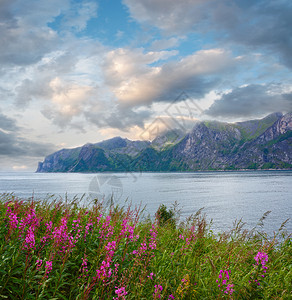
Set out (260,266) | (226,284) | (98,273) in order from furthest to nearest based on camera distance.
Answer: (260,266), (226,284), (98,273)

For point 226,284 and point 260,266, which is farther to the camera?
point 260,266

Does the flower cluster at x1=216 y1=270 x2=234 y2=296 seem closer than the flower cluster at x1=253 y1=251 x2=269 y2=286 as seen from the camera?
Yes

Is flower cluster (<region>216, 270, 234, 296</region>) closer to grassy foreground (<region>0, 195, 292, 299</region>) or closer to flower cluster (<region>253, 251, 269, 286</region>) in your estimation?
grassy foreground (<region>0, 195, 292, 299</region>)

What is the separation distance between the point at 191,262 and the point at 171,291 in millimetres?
2082

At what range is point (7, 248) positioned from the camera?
5367 millimetres

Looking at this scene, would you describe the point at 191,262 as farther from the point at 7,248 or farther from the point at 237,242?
the point at 7,248

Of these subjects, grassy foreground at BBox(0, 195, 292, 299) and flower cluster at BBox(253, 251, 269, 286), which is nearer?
grassy foreground at BBox(0, 195, 292, 299)

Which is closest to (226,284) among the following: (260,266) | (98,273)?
(260,266)

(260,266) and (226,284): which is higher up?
(260,266)

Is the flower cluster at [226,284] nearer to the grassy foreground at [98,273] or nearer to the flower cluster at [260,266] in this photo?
the grassy foreground at [98,273]

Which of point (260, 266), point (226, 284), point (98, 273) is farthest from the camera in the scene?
point (260, 266)

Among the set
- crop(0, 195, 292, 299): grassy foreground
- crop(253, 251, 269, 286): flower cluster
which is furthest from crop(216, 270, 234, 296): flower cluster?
crop(253, 251, 269, 286): flower cluster

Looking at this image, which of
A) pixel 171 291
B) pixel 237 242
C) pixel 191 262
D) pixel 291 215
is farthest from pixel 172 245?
pixel 291 215

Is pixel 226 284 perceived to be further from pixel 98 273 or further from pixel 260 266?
pixel 98 273
